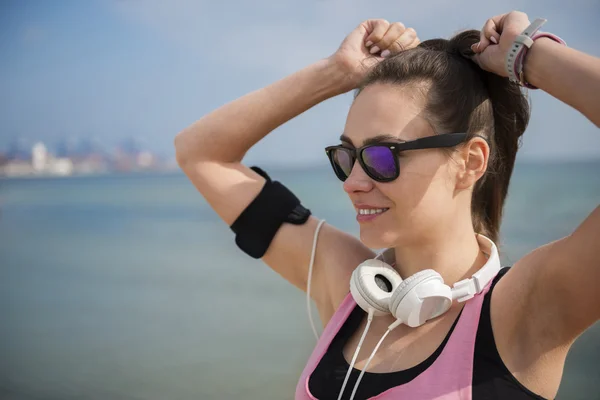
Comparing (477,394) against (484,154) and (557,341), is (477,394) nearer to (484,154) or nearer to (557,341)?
(557,341)

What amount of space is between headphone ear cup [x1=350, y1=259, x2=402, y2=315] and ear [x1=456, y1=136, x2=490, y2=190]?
1.10 feet

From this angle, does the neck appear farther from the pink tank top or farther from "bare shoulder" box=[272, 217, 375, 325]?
"bare shoulder" box=[272, 217, 375, 325]

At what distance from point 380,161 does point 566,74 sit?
0.53m

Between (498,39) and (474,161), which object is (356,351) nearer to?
(474,161)

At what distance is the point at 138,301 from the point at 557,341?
24.0 feet

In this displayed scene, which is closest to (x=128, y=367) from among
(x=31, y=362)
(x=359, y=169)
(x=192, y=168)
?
(x=31, y=362)

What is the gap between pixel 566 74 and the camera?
Answer: 1.64 m

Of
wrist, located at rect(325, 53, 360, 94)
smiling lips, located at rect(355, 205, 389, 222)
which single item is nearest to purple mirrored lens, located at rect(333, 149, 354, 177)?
smiling lips, located at rect(355, 205, 389, 222)

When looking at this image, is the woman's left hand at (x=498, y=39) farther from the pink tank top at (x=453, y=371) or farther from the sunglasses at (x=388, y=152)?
the pink tank top at (x=453, y=371)

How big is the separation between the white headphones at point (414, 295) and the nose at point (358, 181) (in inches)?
9.9

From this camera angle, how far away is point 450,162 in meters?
1.92

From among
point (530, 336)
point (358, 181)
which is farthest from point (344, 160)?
point (530, 336)

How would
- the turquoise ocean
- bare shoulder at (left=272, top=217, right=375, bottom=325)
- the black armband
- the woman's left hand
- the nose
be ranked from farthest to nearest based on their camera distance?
the turquoise ocean, the black armband, bare shoulder at (left=272, top=217, right=375, bottom=325), the nose, the woman's left hand

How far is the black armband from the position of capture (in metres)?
2.38
